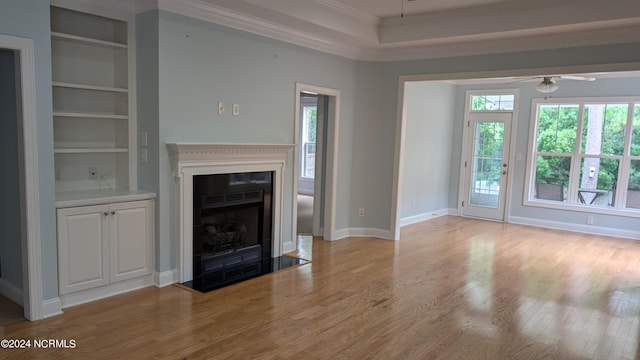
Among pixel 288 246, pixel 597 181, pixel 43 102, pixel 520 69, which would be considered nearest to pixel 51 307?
pixel 43 102

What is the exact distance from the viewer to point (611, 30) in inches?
179

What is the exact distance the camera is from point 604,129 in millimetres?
7227

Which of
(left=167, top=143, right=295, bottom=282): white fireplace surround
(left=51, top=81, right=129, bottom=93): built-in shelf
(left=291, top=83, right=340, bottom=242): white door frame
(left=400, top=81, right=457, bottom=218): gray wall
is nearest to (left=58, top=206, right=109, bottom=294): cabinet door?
(left=167, top=143, right=295, bottom=282): white fireplace surround

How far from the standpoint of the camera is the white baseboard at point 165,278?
4172mm

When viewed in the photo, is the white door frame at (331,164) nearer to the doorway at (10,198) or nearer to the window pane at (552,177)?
the doorway at (10,198)

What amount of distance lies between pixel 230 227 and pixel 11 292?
199 centimetres

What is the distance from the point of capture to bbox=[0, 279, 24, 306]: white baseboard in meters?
3.54

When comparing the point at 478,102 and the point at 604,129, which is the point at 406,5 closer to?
the point at 478,102

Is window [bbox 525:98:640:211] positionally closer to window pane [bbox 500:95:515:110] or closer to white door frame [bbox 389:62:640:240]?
window pane [bbox 500:95:515:110]

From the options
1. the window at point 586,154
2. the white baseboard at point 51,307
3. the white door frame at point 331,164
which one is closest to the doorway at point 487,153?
the window at point 586,154

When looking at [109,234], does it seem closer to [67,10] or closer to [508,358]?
[67,10]

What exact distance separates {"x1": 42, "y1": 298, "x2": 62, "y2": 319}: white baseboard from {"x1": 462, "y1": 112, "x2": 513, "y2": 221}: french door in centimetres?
691

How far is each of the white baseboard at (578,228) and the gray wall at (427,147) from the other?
1348 mm

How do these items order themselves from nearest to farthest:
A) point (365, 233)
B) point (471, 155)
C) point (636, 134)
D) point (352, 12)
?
point (352, 12), point (365, 233), point (636, 134), point (471, 155)
